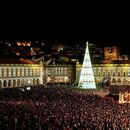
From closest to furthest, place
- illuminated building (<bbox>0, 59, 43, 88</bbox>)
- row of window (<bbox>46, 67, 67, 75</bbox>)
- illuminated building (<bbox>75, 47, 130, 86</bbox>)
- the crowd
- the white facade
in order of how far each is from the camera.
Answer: the crowd → the white facade → illuminated building (<bbox>0, 59, 43, 88</bbox>) → row of window (<bbox>46, 67, 67, 75</bbox>) → illuminated building (<bbox>75, 47, 130, 86</bbox>)

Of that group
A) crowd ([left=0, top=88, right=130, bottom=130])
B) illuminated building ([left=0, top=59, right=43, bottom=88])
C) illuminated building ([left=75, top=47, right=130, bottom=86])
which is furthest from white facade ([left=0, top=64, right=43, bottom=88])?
crowd ([left=0, top=88, right=130, bottom=130])

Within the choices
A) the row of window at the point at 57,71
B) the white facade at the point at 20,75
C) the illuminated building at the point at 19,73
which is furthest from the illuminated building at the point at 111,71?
the illuminated building at the point at 19,73

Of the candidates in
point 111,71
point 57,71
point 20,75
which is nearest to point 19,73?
point 20,75

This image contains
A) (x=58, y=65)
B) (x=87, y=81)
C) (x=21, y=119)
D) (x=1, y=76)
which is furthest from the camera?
(x=58, y=65)

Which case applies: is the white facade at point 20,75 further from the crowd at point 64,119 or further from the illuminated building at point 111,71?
the crowd at point 64,119

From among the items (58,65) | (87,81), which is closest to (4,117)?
(87,81)

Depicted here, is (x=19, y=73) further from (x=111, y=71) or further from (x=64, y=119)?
(x=64, y=119)

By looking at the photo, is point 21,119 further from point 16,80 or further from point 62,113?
point 16,80

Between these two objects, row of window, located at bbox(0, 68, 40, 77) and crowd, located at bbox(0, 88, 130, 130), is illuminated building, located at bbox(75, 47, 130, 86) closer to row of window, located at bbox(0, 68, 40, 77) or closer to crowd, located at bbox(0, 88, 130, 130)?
row of window, located at bbox(0, 68, 40, 77)

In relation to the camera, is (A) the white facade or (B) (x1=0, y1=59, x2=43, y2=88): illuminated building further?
(B) (x1=0, y1=59, x2=43, y2=88): illuminated building
